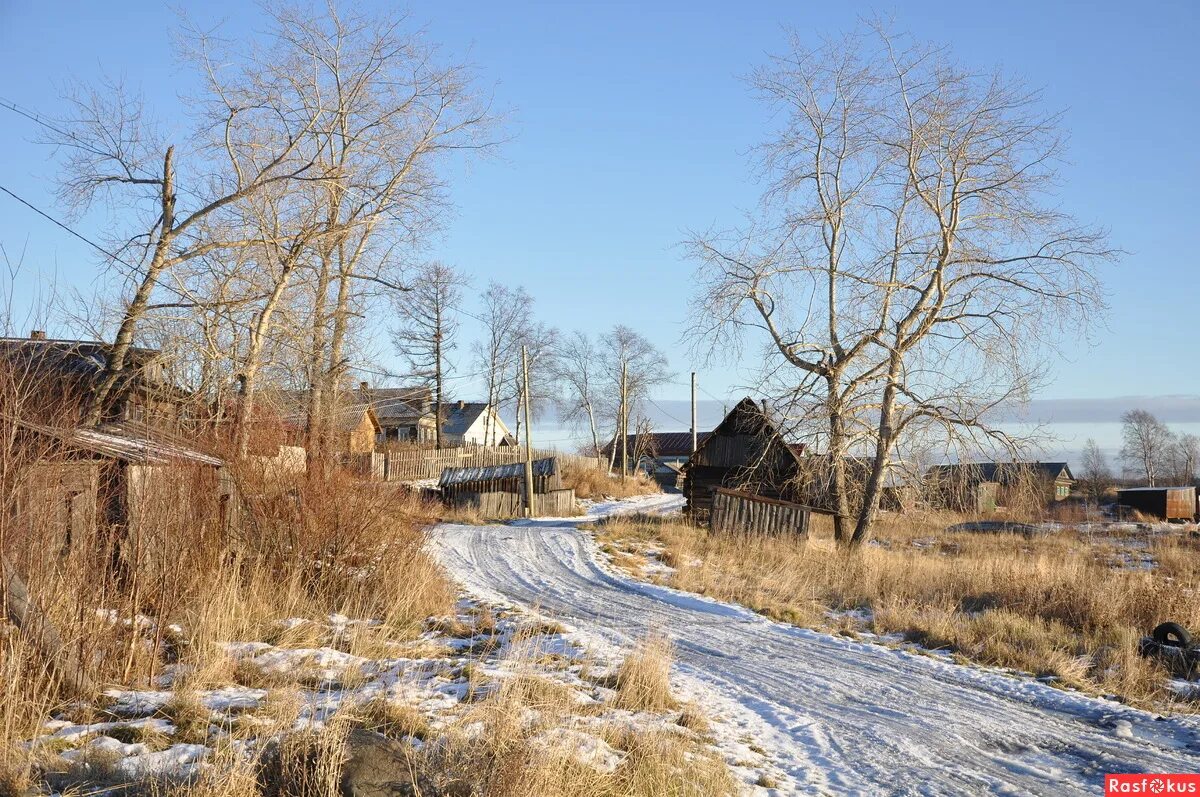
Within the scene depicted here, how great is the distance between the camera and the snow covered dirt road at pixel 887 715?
22.7 ft

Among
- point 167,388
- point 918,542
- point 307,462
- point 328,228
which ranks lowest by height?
point 918,542

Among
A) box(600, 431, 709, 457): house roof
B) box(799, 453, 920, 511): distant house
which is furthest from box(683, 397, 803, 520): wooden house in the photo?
box(600, 431, 709, 457): house roof

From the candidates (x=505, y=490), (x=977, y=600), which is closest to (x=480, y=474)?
(x=505, y=490)

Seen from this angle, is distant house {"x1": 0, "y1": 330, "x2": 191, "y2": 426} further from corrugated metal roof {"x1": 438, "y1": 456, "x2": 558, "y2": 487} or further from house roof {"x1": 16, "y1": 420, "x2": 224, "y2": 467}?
corrugated metal roof {"x1": 438, "y1": 456, "x2": 558, "y2": 487}

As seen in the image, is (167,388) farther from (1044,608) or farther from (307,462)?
(1044,608)

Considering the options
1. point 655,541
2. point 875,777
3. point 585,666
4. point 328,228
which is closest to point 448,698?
point 585,666

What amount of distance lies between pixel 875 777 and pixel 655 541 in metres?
17.1

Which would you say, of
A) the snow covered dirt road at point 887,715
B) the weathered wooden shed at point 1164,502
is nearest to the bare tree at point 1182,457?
the weathered wooden shed at point 1164,502

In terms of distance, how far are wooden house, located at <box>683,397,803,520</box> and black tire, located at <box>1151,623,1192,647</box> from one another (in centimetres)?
1313

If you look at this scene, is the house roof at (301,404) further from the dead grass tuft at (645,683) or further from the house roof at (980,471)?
the house roof at (980,471)

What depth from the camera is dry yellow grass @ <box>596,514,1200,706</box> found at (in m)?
10.8

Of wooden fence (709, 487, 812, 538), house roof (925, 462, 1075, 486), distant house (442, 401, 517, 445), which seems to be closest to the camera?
house roof (925, 462, 1075, 486)

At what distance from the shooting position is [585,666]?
902 cm

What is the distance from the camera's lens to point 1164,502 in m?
49.6
